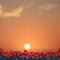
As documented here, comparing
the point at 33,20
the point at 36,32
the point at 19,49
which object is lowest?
the point at 19,49

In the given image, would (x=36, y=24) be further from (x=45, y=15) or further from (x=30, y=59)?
(x=30, y=59)

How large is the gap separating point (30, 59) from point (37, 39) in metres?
0.26

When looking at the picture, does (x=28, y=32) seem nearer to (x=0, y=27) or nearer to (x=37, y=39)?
(x=37, y=39)

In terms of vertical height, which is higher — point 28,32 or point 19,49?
point 28,32

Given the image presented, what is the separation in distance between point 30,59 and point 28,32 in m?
0.33

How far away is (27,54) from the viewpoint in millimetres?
1930

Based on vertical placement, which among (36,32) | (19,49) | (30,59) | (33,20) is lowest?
(30,59)

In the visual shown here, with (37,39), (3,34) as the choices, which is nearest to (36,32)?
(37,39)

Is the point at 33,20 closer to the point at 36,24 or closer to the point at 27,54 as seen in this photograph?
the point at 36,24

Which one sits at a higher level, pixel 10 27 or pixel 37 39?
pixel 10 27

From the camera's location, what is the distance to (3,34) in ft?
6.51

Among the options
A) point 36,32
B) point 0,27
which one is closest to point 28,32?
point 36,32

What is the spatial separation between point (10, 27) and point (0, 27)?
0.12 metres

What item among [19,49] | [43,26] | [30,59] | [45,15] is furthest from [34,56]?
[45,15]
